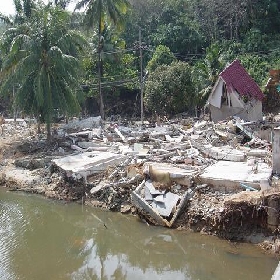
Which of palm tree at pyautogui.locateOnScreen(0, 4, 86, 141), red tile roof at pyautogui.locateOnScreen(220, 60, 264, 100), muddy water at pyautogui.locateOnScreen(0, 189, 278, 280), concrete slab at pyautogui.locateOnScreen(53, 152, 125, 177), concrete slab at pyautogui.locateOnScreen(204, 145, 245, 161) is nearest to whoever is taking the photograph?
muddy water at pyautogui.locateOnScreen(0, 189, 278, 280)

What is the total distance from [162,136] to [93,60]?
560 inches

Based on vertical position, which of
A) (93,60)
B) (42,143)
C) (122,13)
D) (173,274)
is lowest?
(173,274)

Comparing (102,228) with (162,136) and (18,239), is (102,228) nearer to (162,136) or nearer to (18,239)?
(18,239)

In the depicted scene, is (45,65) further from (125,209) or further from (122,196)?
(125,209)

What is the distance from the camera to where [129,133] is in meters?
19.2

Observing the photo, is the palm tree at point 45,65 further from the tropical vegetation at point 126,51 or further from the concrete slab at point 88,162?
the concrete slab at point 88,162

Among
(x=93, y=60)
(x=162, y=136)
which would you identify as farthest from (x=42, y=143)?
(x=93, y=60)

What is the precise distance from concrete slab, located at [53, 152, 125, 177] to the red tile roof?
750 centimetres

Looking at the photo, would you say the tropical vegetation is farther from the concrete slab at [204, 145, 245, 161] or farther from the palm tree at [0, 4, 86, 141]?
the concrete slab at [204, 145, 245, 161]

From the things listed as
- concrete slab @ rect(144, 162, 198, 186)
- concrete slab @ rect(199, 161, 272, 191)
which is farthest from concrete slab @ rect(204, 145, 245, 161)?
concrete slab @ rect(144, 162, 198, 186)

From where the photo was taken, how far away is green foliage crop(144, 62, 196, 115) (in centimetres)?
2530

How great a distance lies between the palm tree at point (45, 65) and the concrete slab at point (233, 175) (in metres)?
8.82

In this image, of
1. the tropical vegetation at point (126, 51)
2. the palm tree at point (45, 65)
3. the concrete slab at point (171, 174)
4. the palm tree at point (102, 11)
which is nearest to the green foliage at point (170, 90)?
the tropical vegetation at point (126, 51)

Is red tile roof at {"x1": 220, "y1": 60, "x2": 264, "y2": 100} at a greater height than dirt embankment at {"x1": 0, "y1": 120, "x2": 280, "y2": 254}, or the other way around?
red tile roof at {"x1": 220, "y1": 60, "x2": 264, "y2": 100}
